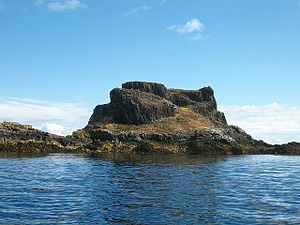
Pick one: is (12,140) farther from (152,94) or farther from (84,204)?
(84,204)

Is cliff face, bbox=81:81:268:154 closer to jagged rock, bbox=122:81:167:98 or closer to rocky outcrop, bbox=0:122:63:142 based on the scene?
jagged rock, bbox=122:81:167:98

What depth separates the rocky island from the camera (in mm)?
124812

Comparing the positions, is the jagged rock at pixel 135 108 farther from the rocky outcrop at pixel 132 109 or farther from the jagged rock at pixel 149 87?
the jagged rock at pixel 149 87

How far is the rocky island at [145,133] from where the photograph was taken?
125 meters

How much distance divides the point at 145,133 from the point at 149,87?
50521 mm

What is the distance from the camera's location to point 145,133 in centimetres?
14838

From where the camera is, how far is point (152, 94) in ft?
607

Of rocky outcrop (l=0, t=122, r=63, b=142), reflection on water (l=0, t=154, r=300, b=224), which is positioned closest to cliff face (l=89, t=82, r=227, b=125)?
Result: rocky outcrop (l=0, t=122, r=63, b=142)

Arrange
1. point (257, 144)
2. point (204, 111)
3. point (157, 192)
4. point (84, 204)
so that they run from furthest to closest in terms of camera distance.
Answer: point (204, 111), point (257, 144), point (157, 192), point (84, 204)

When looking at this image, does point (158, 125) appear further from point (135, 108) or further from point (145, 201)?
point (145, 201)

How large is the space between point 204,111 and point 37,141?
3976 inches

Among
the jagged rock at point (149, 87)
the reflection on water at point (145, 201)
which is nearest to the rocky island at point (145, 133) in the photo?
the jagged rock at point (149, 87)

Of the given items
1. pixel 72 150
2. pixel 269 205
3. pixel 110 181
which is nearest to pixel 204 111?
pixel 72 150

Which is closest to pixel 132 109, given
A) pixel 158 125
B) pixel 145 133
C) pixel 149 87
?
pixel 158 125
